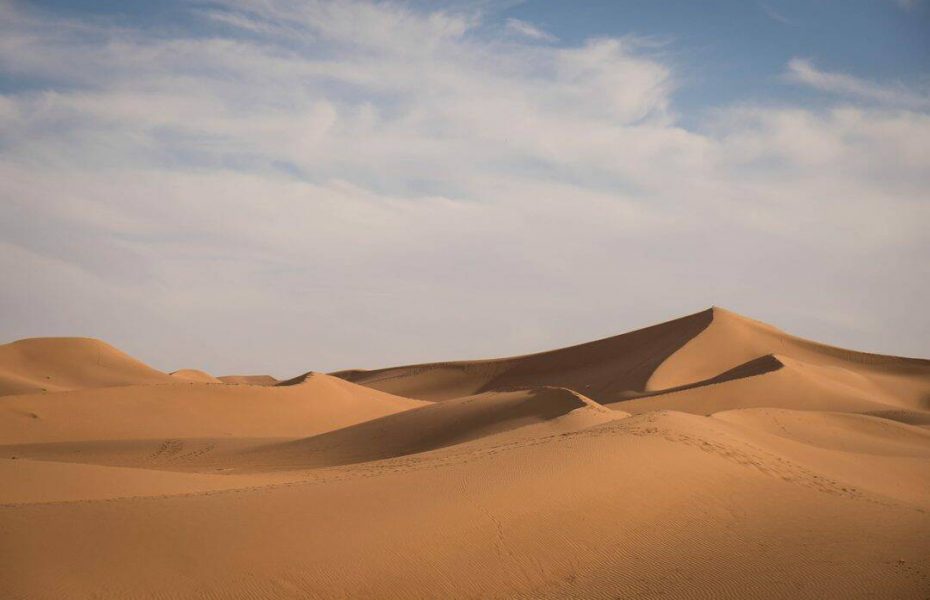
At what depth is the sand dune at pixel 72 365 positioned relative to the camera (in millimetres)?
40969

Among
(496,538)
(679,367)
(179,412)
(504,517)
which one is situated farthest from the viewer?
(679,367)

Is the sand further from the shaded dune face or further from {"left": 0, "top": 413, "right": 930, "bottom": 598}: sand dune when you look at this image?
the shaded dune face

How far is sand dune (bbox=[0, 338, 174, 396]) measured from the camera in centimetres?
4097

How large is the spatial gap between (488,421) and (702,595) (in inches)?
557

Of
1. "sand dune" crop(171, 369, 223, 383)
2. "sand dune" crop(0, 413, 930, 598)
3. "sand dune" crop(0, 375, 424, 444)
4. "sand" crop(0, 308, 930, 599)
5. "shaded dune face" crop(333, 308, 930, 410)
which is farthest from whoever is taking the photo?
"sand dune" crop(171, 369, 223, 383)

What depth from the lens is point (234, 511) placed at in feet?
31.6

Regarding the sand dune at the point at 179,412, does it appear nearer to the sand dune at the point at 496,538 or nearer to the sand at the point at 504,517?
the sand at the point at 504,517

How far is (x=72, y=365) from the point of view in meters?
43.0

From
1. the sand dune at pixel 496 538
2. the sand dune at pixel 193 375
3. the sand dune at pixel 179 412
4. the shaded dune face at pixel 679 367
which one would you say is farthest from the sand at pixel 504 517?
the sand dune at pixel 193 375

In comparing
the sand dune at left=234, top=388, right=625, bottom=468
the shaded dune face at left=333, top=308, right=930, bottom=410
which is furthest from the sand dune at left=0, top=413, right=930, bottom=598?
the shaded dune face at left=333, top=308, right=930, bottom=410

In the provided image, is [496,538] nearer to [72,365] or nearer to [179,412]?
[179,412]

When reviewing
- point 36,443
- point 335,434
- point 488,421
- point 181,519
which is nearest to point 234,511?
point 181,519

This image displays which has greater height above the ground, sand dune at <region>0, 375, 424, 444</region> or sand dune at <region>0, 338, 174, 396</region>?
sand dune at <region>0, 338, 174, 396</region>

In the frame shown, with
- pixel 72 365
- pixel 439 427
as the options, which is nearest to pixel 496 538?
pixel 439 427
